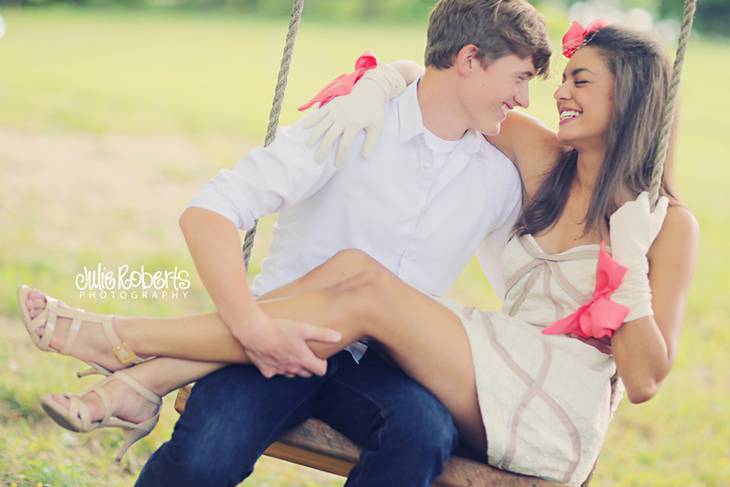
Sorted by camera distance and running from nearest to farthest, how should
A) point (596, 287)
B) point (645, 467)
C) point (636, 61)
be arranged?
point (596, 287)
point (636, 61)
point (645, 467)

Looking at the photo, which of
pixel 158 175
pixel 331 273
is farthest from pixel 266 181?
pixel 158 175

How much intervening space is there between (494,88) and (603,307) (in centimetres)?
60

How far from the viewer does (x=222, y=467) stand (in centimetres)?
232

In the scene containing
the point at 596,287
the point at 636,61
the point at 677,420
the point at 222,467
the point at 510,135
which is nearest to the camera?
the point at 222,467

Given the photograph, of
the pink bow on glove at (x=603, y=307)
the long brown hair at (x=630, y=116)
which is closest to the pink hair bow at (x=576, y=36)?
the long brown hair at (x=630, y=116)

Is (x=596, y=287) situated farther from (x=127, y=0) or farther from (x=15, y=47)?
(x=127, y=0)

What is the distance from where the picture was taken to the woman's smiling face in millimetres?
2697

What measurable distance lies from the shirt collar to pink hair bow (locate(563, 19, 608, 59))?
32cm

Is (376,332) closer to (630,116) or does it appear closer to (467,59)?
(467,59)

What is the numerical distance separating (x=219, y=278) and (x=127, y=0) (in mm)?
17343

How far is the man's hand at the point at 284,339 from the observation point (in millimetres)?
2359

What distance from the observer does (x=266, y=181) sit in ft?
8.22

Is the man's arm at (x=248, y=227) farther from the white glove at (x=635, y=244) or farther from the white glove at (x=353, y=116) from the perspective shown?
the white glove at (x=635, y=244)

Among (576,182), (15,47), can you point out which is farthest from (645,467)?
(15,47)
